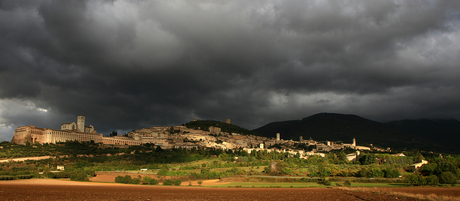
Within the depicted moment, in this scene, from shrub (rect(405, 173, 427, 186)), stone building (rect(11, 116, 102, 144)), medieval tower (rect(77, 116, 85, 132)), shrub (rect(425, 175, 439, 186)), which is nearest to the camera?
shrub (rect(425, 175, 439, 186))

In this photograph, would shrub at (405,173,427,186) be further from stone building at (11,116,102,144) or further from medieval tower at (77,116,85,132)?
medieval tower at (77,116,85,132)

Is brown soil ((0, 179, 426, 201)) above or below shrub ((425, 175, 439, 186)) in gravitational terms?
above

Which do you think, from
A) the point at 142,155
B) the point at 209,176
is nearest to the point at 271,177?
the point at 209,176

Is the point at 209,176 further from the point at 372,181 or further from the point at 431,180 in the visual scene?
the point at 431,180

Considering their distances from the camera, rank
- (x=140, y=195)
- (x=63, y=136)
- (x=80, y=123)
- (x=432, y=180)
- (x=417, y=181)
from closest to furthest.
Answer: (x=140, y=195), (x=432, y=180), (x=417, y=181), (x=63, y=136), (x=80, y=123)

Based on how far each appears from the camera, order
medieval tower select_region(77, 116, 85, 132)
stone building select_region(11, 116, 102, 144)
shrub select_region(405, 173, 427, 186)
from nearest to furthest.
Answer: shrub select_region(405, 173, 427, 186) → stone building select_region(11, 116, 102, 144) → medieval tower select_region(77, 116, 85, 132)

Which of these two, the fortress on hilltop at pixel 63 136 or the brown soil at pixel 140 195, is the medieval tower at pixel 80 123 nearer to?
the fortress on hilltop at pixel 63 136

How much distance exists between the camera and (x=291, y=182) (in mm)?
59406

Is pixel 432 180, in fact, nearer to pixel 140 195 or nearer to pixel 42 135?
pixel 140 195

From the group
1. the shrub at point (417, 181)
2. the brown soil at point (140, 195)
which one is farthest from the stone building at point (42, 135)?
the shrub at point (417, 181)

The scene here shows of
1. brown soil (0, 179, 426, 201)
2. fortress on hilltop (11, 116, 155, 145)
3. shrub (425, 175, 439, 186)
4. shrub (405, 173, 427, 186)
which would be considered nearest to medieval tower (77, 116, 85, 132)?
fortress on hilltop (11, 116, 155, 145)

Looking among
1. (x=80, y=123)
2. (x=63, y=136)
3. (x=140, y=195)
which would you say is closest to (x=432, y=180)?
(x=140, y=195)

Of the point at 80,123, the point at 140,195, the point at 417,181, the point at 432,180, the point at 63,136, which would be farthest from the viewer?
the point at 80,123

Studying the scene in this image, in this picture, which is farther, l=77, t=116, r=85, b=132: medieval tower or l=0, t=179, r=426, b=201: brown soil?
l=77, t=116, r=85, b=132: medieval tower
